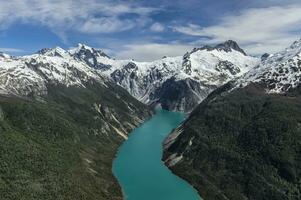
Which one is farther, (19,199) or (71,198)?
(71,198)

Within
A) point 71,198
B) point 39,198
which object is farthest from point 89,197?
point 39,198

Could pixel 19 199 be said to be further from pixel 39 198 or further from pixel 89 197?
pixel 89 197

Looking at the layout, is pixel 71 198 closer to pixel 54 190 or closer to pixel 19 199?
pixel 54 190

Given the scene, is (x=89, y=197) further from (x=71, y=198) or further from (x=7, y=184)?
(x=7, y=184)

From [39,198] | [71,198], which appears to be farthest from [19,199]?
[71,198]

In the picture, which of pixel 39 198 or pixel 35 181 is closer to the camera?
pixel 39 198

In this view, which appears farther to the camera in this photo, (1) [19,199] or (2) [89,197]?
(2) [89,197]
